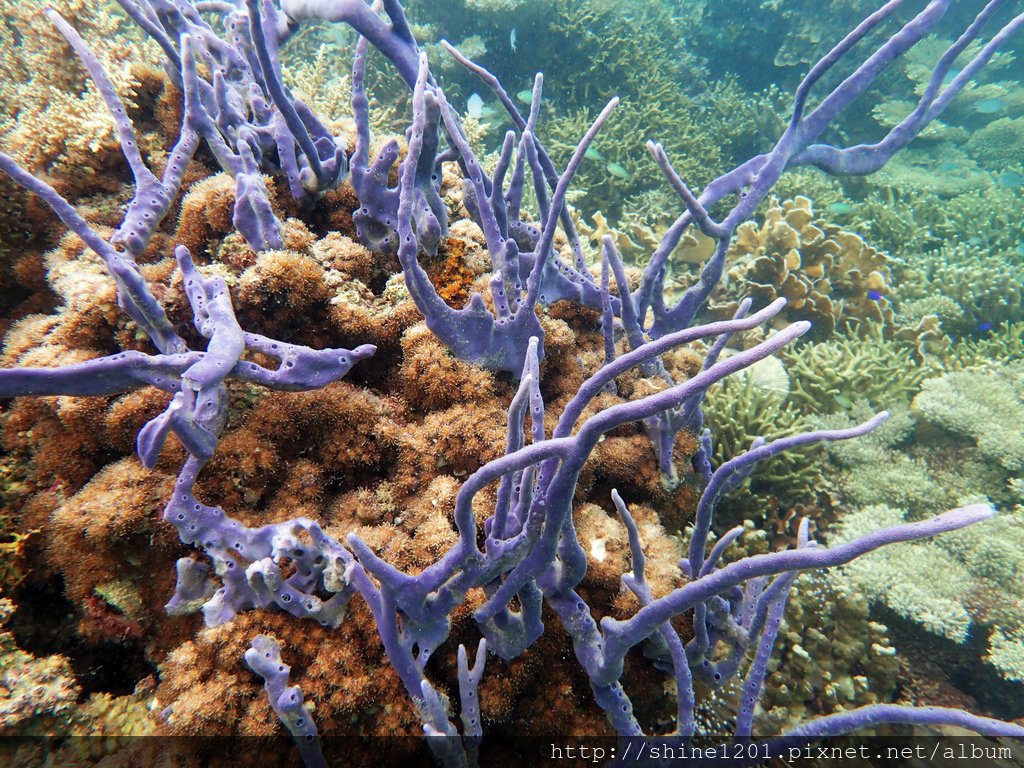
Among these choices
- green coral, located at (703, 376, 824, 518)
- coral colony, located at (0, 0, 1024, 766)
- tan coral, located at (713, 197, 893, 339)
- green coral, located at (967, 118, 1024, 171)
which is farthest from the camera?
green coral, located at (967, 118, 1024, 171)

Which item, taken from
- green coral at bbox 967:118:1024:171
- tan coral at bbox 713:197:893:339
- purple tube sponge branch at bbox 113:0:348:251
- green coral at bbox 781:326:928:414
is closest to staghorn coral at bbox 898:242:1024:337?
tan coral at bbox 713:197:893:339

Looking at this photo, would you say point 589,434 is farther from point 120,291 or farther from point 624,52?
point 624,52

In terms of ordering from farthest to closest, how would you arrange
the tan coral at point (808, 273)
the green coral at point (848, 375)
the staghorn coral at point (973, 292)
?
the staghorn coral at point (973, 292) < the tan coral at point (808, 273) < the green coral at point (848, 375)

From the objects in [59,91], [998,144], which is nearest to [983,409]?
[59,91]

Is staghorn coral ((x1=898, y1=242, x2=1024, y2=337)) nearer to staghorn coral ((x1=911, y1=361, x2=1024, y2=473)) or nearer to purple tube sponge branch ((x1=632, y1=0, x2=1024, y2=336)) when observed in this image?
staghorn coral ((x1=911, y1=361, x2=1024, y2=473))

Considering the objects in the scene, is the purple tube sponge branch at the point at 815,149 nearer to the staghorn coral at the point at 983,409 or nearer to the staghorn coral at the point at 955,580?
the staghorn coral at the point at 955,580

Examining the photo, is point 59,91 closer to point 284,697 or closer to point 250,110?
point 250,110

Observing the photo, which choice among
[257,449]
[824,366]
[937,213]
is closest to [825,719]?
[257,449]

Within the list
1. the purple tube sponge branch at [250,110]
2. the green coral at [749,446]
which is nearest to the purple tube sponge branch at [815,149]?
the green coral at [749,446]

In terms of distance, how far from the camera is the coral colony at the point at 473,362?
1.31 metres

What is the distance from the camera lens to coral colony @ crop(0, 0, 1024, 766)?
1312 millimetres

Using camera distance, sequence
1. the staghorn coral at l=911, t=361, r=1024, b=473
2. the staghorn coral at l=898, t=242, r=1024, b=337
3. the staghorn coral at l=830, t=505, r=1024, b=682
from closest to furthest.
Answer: the staghorn coral at l=830, t=505, r=1024, b=682 → the staghorn coral at l=911, t=361, r=1024, b=473 → the staghorn coral at l=898, t=242, r=1024, b=337

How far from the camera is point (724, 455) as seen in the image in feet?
10.9

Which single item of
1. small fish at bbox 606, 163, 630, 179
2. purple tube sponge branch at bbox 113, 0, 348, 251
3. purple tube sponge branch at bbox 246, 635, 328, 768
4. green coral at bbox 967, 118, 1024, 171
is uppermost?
green coral at bbox 967, 118, 1024, 171
